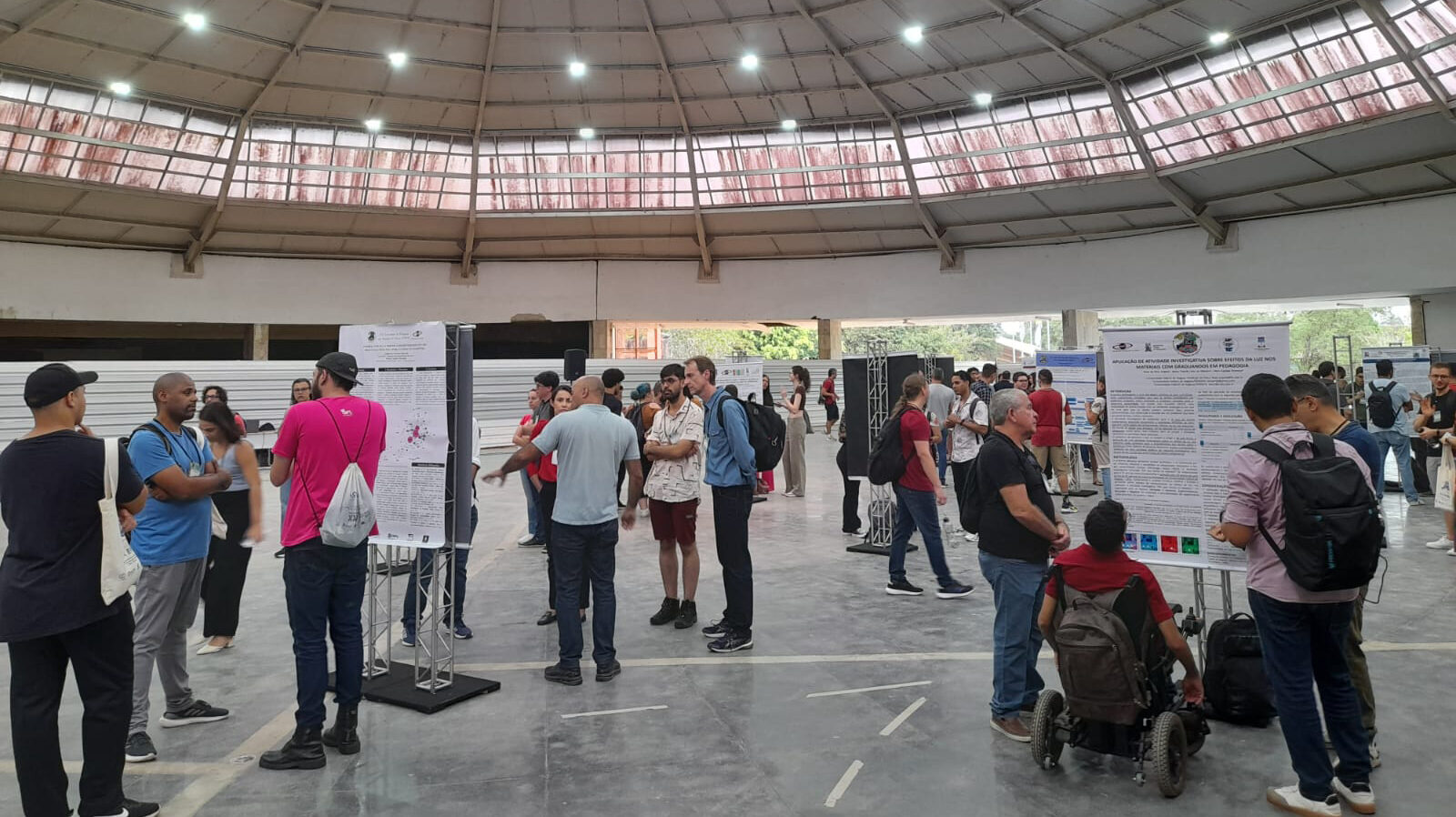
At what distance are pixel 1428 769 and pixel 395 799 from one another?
4.39 m

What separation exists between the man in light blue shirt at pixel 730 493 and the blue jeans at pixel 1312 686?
2.98 meters

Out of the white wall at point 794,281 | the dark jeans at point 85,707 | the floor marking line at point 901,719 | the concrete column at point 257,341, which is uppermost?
the white wall at point 794,281

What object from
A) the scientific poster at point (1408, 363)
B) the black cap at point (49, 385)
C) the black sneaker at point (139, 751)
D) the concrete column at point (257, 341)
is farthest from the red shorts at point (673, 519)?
the concrete column at point (257, 341)

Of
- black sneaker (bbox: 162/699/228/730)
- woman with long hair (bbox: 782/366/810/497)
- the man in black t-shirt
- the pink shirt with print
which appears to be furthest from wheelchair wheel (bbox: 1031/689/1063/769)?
woman with long hair (bbox: 782/366/810/497)

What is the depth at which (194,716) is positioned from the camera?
4281mm

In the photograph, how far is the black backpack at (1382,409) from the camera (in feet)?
35.9

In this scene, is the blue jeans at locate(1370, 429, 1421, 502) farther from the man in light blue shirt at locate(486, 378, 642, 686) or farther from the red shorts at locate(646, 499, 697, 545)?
the man in light blue shirt at locate(486, 378, 642, 686)

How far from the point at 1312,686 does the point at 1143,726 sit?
0.64 meters

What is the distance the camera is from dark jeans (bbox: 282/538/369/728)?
376 cm

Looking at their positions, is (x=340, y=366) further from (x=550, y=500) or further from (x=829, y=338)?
(x=829, y=338)

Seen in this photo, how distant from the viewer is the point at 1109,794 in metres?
3.40

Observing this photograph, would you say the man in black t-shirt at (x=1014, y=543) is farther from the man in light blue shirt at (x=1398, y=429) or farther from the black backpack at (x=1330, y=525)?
the man in light blue shirt at (x=1398, y=429)

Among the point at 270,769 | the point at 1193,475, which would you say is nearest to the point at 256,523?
the point at 270,769

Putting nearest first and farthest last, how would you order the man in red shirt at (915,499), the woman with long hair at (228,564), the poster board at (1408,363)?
the woman with long hair at (228,564) → the man in red shirt at (915,499) → the poster board at (1408,363)
